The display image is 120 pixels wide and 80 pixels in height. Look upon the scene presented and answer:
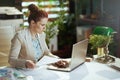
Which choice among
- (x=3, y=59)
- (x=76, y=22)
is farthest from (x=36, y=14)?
(x=76, y=22)

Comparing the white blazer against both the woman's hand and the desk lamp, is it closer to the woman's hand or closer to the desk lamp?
Answer: the woman's hand

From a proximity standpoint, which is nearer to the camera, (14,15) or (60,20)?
(14,15)

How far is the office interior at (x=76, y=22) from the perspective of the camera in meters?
3.55

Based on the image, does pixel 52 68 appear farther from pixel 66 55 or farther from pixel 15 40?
pixel 66 55

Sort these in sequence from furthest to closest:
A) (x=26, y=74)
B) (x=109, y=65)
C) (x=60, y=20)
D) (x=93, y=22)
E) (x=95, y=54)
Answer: (x=60, y=20) → (x=93, y=22) → (x=95, y=54) → (x=109, y=65) → (x=26, y=74)

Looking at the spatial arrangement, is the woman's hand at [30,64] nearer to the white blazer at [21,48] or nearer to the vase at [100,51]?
the white blazer at [21,48]

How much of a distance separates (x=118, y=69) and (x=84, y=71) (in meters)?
0.32

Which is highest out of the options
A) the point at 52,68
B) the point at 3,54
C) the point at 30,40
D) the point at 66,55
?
the point at 30,40

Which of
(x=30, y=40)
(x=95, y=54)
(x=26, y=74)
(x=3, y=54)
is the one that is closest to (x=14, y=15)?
(x=3, y=54)

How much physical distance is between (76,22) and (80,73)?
281cm

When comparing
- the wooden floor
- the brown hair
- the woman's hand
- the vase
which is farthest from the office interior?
the woman's hand

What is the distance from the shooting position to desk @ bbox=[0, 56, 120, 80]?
1.88 metres

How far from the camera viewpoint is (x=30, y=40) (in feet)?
7.82

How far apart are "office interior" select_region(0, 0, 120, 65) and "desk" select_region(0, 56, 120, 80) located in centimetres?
67
